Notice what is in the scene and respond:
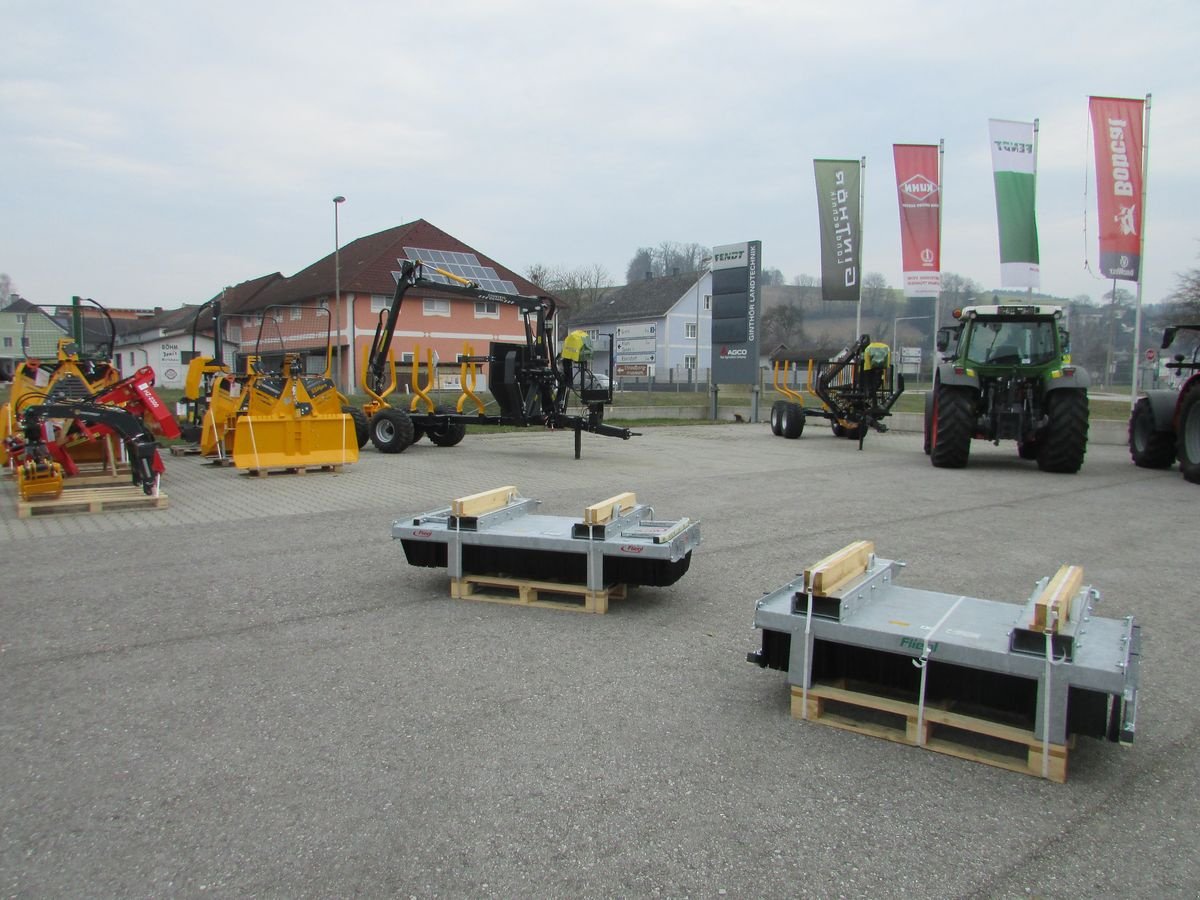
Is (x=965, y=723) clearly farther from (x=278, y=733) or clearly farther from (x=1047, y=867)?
(x=278, y=733)

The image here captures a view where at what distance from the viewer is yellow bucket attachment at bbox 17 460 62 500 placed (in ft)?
29.9

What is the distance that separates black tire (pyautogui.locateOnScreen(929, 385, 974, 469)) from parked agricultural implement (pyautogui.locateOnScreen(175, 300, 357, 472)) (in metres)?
9.20

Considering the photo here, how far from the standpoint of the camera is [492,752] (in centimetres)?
358

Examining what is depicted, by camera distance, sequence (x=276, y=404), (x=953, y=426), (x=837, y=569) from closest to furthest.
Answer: (x=837, y=569), (x=276, y=404), (x=953, y=426)

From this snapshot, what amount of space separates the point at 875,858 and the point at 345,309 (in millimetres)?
38335

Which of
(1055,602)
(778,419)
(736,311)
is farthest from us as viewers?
(736,311)

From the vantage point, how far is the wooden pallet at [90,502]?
29.6 ft

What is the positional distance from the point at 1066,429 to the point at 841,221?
476 inches

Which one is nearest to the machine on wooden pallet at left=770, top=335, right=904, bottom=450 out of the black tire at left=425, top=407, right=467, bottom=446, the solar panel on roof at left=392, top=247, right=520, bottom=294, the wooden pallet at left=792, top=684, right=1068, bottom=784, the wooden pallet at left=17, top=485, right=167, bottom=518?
the solar panel on roof at left=392, top=247, right=520, bottom=294

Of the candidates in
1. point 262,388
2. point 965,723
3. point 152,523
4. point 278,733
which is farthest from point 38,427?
point 965,723

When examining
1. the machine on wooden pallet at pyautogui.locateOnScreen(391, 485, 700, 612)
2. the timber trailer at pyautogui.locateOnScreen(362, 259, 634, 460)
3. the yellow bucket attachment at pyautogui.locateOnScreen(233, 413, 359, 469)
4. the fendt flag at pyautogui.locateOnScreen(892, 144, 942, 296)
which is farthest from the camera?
the fendt flag at pyautogui.locateOnScreen(892, 144, 942, 296)

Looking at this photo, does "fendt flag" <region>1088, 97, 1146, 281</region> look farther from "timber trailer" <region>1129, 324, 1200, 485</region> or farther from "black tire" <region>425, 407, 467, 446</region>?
"black tire" <region>425, 407, 467, 446</region>

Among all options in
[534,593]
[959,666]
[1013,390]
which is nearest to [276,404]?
[534,593]

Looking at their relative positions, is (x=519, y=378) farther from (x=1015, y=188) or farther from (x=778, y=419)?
(x=1015, y=188)
